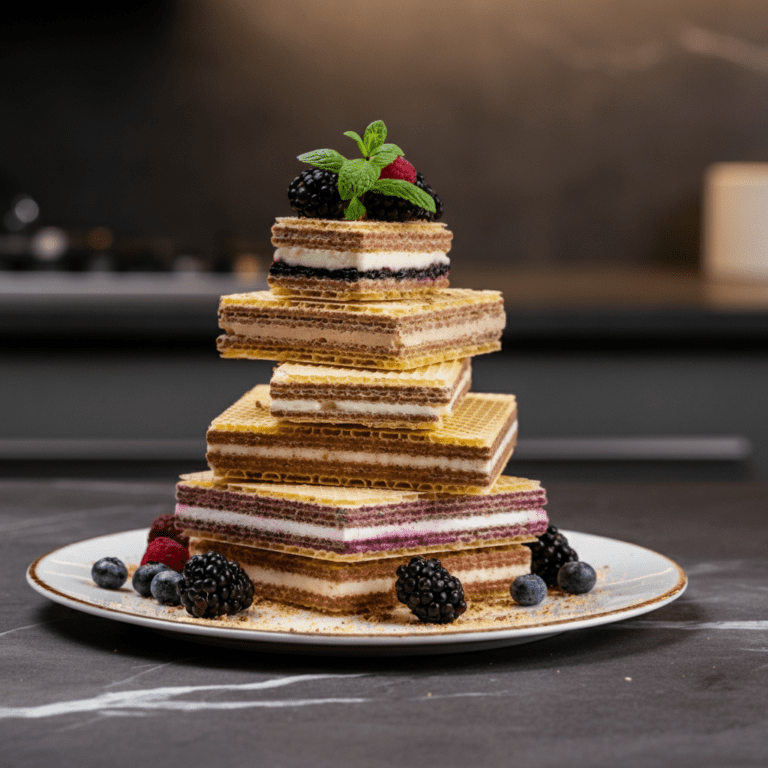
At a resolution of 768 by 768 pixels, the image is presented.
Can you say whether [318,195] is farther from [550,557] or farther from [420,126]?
[420,126]

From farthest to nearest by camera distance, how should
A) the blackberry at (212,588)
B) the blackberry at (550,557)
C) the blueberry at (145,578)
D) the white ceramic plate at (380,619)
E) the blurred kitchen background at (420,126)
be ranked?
1. the blurred kitchen background at (420,126)
2. the blackberry at (550,557)
3. the blueberry at (145,578)
4. the blackberry at (212,588)
5. the white ceramic plate at (380,619)

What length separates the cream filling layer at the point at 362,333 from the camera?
1.33 metres

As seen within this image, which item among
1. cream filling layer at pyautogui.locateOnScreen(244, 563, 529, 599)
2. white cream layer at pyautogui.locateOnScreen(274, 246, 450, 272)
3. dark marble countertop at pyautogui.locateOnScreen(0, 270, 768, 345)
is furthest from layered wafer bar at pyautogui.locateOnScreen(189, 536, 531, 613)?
dark marble countertop at pyautogui.locateOnScreen(0, 270, 768, 345)

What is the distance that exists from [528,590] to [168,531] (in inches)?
17.1

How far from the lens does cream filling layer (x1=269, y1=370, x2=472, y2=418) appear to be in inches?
51.9

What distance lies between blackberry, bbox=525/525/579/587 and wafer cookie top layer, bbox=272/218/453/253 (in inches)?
15.0

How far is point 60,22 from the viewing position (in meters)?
3.80

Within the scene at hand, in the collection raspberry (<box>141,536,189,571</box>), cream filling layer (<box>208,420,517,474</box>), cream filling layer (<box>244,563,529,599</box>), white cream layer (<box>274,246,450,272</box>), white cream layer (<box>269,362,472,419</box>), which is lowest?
cream filling layer (<box>244,563,529,599</box>)

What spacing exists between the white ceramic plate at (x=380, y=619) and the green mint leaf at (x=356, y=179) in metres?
0.46

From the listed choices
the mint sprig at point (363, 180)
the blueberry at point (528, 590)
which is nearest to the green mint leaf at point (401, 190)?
the mint sprig at point (363, 180)

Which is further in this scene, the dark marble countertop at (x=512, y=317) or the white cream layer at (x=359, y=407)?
the dark marble countertop at (x=512, y=317)

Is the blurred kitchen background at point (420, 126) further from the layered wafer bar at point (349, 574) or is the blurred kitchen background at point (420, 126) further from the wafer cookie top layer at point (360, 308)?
the layered wafer bar at point (349, 574)

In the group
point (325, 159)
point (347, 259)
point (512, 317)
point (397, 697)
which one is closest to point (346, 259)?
point (347, 259)

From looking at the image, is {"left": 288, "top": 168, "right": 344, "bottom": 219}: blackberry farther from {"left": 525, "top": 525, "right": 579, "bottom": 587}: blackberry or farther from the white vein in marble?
the white vein in marble
